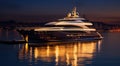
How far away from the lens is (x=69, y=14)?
58719 mm

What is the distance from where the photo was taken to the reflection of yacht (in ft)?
161

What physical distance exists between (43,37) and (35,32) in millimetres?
1322

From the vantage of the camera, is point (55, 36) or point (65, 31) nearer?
Result: point (55, 36)

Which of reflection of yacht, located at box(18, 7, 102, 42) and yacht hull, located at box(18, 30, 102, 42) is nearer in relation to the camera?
yacht hull, located at box(18, 30, 102, 42)

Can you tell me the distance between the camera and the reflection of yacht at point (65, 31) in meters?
49.0

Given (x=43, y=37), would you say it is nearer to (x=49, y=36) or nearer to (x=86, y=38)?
(x=49, y=36)

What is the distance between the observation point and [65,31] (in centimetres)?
5475

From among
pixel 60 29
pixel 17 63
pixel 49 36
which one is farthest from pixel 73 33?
pixel 17 63

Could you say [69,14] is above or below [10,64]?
above

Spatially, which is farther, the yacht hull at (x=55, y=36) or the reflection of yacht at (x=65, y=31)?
the reflection of yacht at (x=65, y=31)

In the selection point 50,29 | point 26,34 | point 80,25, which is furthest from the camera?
point 80,25

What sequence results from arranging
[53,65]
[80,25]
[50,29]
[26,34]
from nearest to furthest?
[53,65], [26,34], [50,29], [80,25]

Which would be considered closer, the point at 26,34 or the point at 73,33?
the point at 26,34

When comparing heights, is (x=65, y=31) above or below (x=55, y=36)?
above
